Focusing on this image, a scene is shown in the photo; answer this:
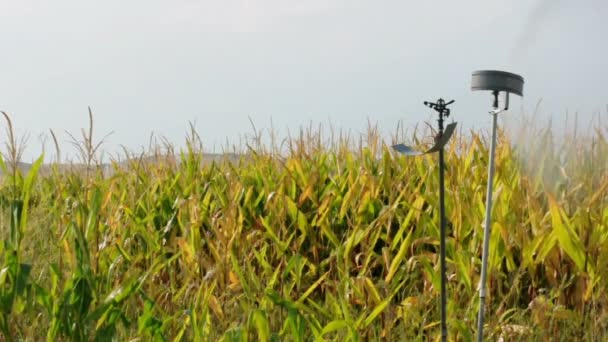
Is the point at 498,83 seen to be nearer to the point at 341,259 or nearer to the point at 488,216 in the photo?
the point at 488,216

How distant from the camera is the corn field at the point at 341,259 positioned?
2.30 m

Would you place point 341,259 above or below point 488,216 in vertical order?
below

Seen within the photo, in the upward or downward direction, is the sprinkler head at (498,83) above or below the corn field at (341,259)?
above

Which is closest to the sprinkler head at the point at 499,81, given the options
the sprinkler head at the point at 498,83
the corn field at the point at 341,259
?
the sprinkler head at the point at 498,83

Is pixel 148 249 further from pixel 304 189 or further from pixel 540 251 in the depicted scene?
pixel 540 251

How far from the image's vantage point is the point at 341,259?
3.18 meters

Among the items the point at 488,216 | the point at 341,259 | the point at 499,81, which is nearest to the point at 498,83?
the point at 499,81

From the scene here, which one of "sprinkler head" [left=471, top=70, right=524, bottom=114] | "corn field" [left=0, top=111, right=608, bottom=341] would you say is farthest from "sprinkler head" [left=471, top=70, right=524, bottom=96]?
"corn field" [left=0, top=111, right=608, bottom=341]

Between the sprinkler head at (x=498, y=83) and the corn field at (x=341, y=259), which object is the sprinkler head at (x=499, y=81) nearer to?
the sprinkler head at (x=498, y=83)

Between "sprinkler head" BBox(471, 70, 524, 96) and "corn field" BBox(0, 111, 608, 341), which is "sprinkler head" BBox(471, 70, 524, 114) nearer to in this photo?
"sprinkler head" BBox(471, 70, 524, 96)

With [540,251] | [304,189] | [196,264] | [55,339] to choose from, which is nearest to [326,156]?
[304,189]

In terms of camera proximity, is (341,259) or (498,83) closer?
(498,83)

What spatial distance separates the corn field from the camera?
2.30 metres

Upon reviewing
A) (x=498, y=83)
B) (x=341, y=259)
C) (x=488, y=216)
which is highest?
(x=498, y=83)
